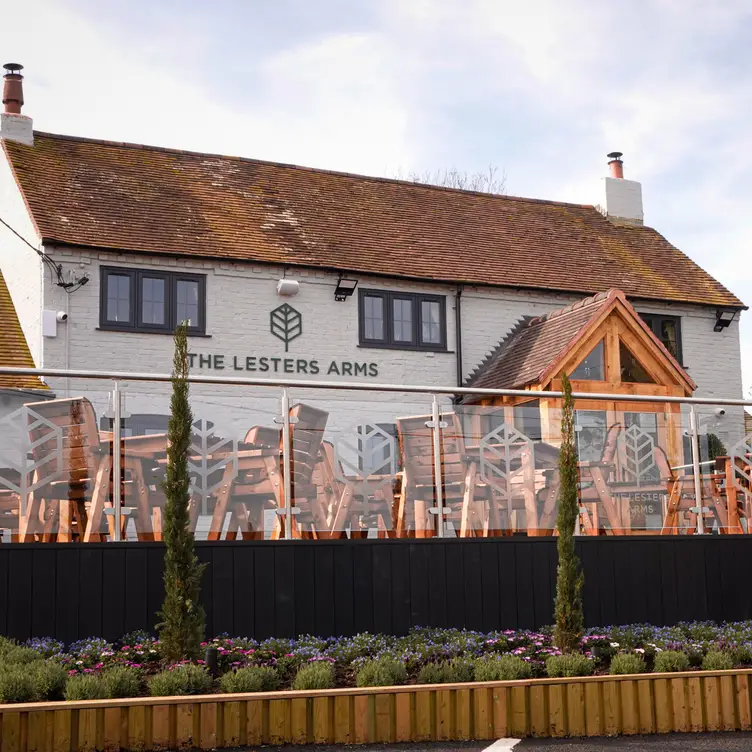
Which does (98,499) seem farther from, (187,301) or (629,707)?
(187,301)

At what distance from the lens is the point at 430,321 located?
21609 mm

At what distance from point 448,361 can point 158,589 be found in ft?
38.4

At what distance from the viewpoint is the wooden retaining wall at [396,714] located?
8.11m

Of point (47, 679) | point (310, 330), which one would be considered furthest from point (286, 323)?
point (47, 679)

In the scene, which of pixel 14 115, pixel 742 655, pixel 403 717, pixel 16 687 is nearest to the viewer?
pixel 16 687

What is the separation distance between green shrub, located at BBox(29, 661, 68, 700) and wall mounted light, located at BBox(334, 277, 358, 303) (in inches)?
496

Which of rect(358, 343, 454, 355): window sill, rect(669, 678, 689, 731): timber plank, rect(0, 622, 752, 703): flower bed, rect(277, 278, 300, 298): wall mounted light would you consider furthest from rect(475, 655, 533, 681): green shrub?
rect(358, 343, 454, 355): window sill

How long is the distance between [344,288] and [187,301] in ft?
9.09

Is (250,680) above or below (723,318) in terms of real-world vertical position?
below

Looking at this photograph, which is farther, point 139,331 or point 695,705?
point 139,331

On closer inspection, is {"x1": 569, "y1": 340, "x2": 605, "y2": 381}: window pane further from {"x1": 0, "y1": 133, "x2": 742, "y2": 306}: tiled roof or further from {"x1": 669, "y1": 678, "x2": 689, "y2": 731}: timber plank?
{"x1": 669, "y1": 678, "x2": 689, "y2": 731}: timber plank

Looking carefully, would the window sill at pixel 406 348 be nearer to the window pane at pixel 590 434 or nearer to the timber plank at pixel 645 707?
the window pane at pixel 590 434

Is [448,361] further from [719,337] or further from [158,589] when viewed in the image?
[158,589]

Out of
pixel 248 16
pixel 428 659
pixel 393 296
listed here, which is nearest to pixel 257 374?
pixel 393 296
